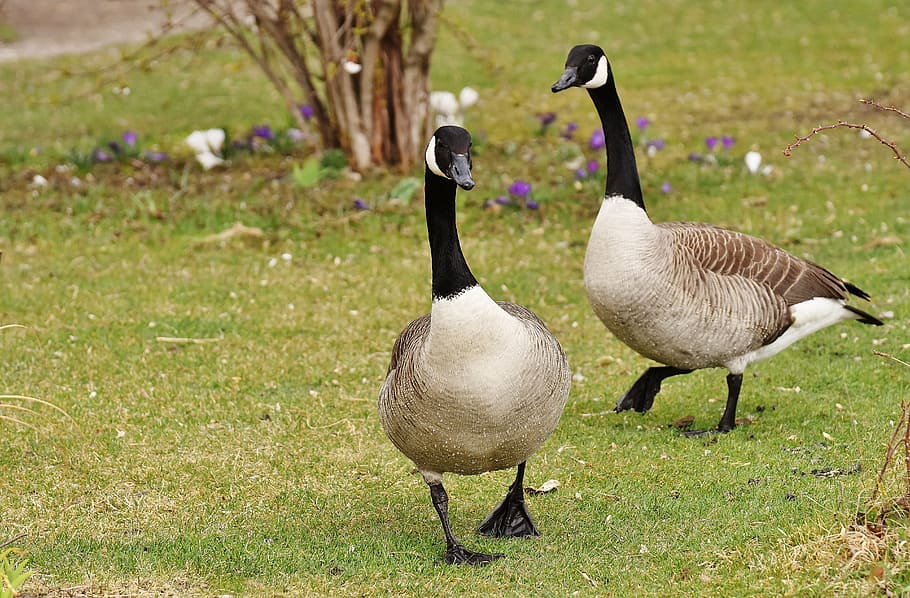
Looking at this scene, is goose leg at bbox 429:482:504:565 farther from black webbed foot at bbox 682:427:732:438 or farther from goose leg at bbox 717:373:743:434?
goose leg at bbox 717:373:743:434

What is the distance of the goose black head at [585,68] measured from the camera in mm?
6242

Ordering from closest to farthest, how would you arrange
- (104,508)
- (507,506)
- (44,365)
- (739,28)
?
(507,506)
(104,508)
(44,365)
(739,28)

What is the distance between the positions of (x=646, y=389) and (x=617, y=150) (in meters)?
1.52

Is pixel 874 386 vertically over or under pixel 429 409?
under

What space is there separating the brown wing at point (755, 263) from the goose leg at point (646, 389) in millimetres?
770

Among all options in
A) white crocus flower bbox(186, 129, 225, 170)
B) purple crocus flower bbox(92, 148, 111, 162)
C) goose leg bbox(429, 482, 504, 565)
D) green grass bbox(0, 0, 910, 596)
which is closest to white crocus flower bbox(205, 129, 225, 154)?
white crocus flower bbox(186, 129, 225, 170)

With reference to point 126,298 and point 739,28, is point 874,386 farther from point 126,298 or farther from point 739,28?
point 739,28

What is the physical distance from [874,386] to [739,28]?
11.5m

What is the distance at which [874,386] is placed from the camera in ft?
22.1

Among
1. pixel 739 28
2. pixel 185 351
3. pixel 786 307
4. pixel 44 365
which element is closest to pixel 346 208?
pixel 185 351

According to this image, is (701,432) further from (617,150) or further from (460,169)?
(460,169)

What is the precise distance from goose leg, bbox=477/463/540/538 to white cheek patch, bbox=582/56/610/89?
2.52 metres

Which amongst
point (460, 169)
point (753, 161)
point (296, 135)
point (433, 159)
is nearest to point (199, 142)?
point (296, 135)

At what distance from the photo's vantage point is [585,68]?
249 inches
